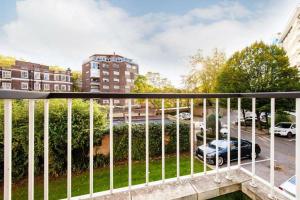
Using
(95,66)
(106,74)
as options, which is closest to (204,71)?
(106,74)

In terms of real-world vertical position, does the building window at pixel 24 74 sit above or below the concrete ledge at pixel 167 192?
above

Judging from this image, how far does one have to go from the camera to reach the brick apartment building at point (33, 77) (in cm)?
2522

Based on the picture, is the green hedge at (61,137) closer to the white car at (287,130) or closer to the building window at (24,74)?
the white car at (287,130)

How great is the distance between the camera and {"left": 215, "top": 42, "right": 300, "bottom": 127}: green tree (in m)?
11.9

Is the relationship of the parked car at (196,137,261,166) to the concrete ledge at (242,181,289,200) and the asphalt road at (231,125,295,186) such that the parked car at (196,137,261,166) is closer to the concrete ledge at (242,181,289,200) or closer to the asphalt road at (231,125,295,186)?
the asphalt road at (231,125,295,186)

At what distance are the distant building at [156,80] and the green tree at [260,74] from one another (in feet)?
24.0

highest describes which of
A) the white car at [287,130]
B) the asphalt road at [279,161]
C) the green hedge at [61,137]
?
the green hedge at [61,137]

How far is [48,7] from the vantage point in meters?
13.6

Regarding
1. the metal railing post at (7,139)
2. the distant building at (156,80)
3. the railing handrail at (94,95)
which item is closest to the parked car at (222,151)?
the railing handrail at (94,95)

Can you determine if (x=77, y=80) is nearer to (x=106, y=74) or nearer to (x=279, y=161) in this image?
(x=106, y=74)

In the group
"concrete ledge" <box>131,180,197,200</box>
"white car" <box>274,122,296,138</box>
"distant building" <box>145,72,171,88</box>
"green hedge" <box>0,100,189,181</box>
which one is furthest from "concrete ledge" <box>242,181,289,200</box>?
"distant building" <box>145,72,171,88</box>

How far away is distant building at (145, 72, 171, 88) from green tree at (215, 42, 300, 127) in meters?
7.31

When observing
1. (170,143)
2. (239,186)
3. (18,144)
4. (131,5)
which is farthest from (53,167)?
(131,5)

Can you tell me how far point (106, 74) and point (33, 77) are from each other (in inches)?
513
